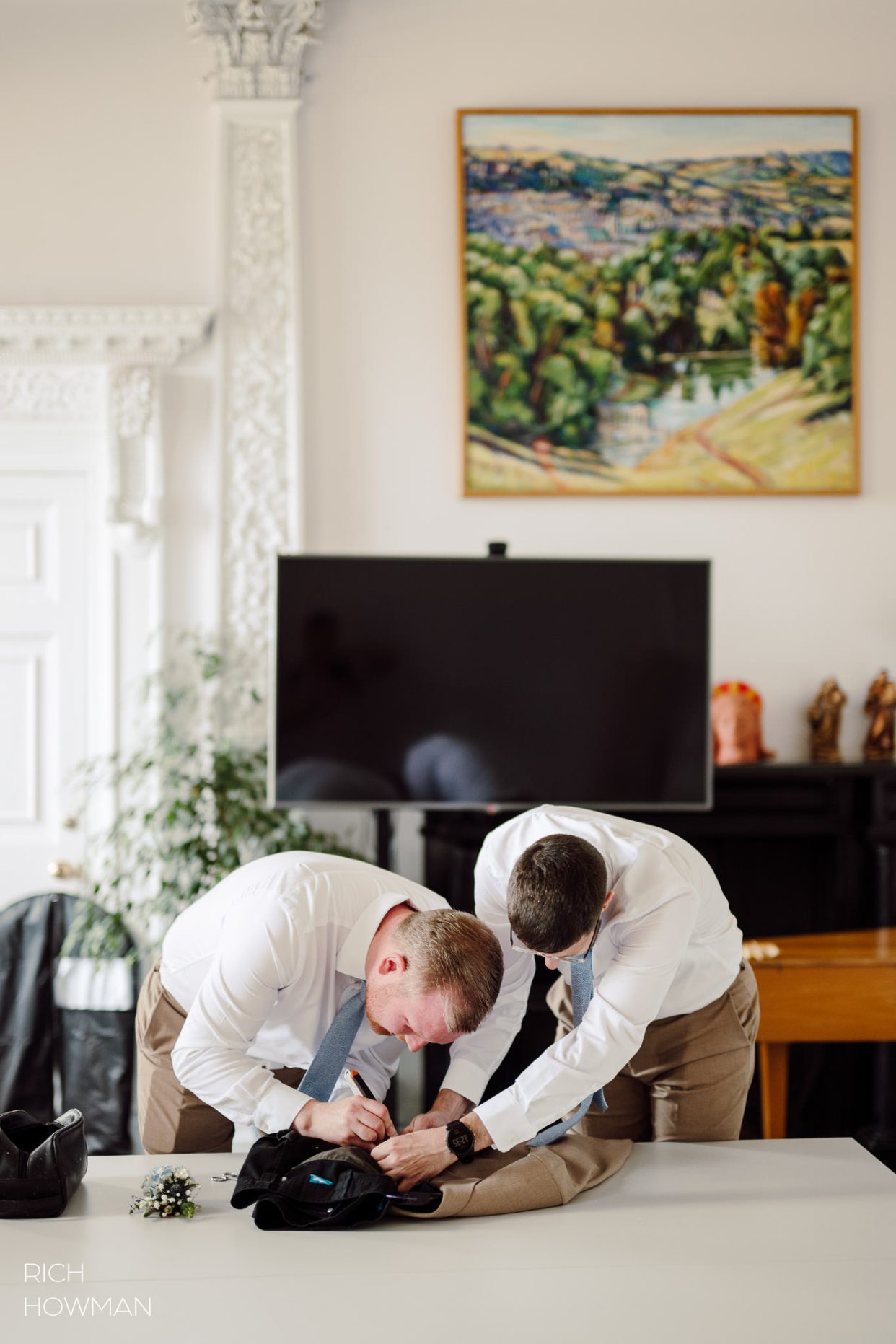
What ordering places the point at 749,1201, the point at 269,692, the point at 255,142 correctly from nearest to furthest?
the point at 749,1201 < the point at 269,692 < the point at 255,142

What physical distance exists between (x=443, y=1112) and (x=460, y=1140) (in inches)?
6.4

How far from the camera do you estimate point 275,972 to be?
1918 mm

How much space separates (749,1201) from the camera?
5.92 ft

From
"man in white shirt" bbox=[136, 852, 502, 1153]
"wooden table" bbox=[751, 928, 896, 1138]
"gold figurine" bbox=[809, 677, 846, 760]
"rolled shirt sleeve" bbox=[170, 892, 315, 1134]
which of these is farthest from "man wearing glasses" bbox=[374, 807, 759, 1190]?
"gold figurine" bbox=[809, 677, 846, 760]

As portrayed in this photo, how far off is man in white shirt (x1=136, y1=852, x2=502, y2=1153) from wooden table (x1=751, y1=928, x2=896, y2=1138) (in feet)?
4.31

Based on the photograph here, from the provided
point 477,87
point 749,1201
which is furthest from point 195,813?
point 477,87

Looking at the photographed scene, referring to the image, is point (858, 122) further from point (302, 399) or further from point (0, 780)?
point (0, 780)

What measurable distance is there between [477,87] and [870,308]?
4.86 ft

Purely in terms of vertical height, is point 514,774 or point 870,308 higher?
point 870,308

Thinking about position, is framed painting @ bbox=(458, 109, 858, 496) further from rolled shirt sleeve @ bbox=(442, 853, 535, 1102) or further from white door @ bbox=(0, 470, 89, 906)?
rolled shirt sleeve @ bbox=(442, 853, 535, 1102)

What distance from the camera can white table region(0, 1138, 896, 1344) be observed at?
1.43m

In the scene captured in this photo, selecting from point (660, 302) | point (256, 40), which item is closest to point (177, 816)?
point (660, 302)

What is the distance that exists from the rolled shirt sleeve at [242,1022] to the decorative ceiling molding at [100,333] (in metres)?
2.29

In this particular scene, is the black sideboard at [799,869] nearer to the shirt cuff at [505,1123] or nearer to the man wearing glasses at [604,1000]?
the man wearing glasses at [604,1000]
